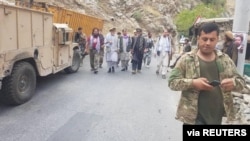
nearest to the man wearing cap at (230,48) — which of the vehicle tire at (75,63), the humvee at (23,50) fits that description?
the humvee at (23,50)

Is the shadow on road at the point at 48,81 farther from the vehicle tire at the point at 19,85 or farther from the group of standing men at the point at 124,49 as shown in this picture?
the group of standing men at the point at 124,49

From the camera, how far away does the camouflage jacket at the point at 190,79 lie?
112 inches

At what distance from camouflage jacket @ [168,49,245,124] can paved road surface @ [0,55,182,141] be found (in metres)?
2.48

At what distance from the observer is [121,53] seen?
43.4ft

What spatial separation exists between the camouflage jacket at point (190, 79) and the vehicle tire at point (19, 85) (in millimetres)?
4623

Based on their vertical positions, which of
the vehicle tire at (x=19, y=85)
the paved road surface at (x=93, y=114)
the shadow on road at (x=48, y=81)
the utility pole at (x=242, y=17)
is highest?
the utility pole at (x=242, y=17)

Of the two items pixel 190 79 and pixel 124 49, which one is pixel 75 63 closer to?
pixel 124 49

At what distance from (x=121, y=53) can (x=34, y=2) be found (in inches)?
178

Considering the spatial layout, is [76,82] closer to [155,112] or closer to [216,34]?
[155,112]

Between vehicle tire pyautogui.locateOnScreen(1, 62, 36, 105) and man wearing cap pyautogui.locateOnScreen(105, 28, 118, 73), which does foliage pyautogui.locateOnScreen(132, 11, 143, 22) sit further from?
vehicle tire pyautogui.locateOnScreen(1, 62, 36, 105)

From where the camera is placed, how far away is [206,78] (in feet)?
9.29

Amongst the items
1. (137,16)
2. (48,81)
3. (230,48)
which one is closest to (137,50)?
(48,81)

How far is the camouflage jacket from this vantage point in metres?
2.86

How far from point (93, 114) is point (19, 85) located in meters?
1.74
